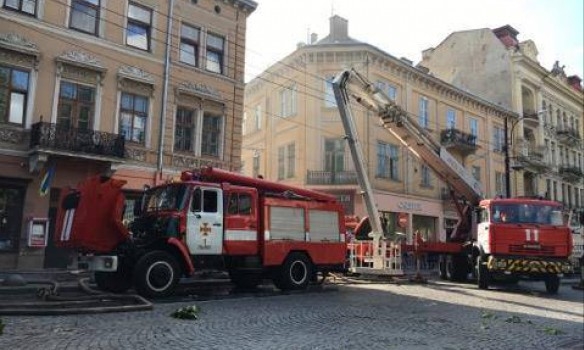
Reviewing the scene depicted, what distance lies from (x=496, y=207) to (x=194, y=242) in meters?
10.2

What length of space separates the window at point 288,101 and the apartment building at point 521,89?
57.8ft

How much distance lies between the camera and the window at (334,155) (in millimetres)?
31125

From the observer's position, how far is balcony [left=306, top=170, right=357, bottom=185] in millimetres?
30500

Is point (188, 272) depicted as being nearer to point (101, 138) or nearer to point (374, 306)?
point (374, 306)

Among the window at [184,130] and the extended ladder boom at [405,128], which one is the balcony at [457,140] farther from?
the window at [184,130]

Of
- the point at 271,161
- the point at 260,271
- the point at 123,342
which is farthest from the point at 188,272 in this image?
the point at 271,161

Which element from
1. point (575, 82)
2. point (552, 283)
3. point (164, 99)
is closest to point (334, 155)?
point (164, 99)

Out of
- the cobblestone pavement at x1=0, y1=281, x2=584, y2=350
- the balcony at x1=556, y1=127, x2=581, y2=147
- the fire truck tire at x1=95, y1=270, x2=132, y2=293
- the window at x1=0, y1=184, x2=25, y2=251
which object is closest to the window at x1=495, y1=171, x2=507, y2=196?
the balcony at x1=556, y1=127, x2=581, y2=147

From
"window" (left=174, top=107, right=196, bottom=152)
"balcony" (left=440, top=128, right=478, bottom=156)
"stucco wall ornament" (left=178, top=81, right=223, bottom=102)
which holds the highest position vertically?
"balcony" (left=440, top=128, right=478, bottom=156)

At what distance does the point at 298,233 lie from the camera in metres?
14.5

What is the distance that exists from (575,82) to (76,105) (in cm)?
5227

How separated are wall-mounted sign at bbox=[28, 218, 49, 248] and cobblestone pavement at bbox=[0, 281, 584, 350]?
30.9 feet

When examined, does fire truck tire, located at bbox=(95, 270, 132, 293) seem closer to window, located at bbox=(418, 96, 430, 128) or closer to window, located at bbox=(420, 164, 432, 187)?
window, located at bbox=(420, 164, 432, 187)

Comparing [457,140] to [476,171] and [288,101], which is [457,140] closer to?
[476,171]
